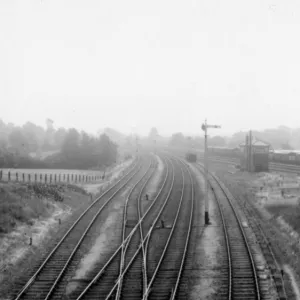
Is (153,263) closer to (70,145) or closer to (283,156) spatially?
(283,156)

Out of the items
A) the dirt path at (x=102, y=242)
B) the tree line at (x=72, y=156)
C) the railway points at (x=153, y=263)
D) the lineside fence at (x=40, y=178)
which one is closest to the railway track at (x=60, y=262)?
the railway points at (x=153, y=263)

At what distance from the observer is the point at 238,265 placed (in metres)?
14.2

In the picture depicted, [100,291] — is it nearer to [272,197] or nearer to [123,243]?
[123,243]

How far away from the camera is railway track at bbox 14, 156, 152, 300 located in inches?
468

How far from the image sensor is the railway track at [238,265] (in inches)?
461

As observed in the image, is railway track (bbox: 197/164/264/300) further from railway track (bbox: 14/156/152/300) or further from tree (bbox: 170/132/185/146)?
tree (bbox: 170/132/185/146)

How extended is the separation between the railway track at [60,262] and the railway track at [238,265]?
5803mm

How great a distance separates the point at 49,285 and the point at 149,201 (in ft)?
52.1

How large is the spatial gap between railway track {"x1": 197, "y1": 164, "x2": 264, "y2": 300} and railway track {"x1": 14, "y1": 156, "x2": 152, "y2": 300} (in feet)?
19.0

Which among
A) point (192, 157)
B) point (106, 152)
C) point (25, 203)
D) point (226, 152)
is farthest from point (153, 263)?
point (226, 152)

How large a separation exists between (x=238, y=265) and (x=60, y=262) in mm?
7326

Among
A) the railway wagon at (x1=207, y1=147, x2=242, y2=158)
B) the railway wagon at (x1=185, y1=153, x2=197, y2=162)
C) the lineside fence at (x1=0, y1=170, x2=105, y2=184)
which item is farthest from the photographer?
the railway wagon at (x1=185, y1=153, x2=197, y2=162)

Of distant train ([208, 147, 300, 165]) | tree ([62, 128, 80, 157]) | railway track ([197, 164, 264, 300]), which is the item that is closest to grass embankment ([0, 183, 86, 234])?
railway track ([197, 164, 264, 300])

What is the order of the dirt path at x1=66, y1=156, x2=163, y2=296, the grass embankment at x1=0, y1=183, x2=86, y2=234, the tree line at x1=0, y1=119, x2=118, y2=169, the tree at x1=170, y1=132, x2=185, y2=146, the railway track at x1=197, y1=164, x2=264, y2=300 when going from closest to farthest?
the railway track at x1=197, y1=164, x2=264, y2=300 < the dirt path at x1=66, y1=156, x2=163, y2=296 < the grass embankment at x1=0, y1=183, x2=86, y2=234 < the tree line at x1=0, y1=119, x2=118, y2=169 < the tree at x1=170, y1=132, x2=185, y2=146
